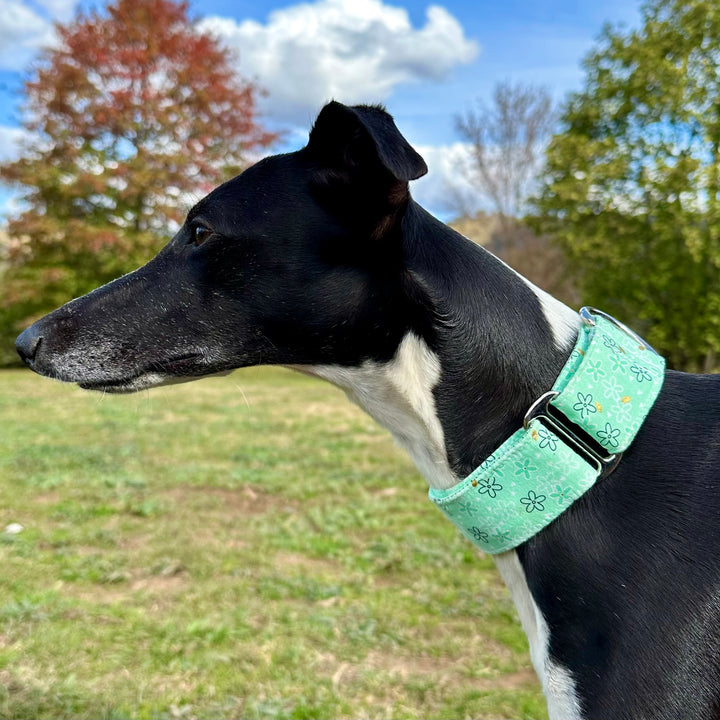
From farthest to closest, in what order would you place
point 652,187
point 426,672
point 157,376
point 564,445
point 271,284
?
point 652,187 → point 426,672 → point 157,376 → point 271,284 → point 564,445

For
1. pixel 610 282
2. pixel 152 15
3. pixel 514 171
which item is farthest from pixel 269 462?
pixel 514 171

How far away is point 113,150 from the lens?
22594mm

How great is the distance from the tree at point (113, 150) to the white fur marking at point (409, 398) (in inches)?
804

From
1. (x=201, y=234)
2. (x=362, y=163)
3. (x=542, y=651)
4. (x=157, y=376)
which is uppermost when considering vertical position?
(x=362, y=163)

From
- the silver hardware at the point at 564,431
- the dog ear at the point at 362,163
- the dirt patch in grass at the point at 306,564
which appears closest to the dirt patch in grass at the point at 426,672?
the dirt patch in grass at the point at 306,564

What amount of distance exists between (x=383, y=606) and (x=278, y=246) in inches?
102

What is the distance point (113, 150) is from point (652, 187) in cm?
1611

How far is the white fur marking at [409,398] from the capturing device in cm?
186

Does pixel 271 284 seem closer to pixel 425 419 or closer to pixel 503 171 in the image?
pixel 425 419

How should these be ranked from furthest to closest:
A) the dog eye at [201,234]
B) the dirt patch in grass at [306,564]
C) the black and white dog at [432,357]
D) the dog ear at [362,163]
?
1. the dirt patch in grass at [306,564]
2. the dog eye at [201,234]
3. the dog ear at [362,163]
4. the black and white dog at [432,357]

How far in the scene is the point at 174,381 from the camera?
90.0 inches

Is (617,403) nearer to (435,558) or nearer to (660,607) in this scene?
(660,607)

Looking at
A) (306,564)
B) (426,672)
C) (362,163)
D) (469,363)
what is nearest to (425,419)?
(469,363)

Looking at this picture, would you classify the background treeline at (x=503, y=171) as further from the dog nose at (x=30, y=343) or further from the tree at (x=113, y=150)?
the dog nose at (x=30, y=343)
